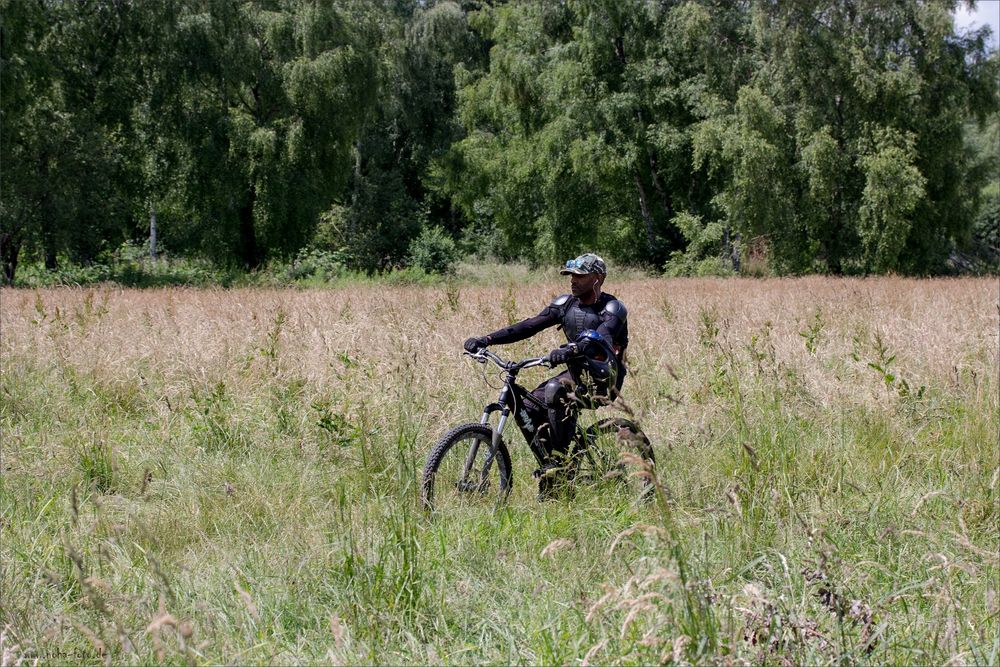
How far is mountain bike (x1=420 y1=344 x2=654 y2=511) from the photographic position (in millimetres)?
4449

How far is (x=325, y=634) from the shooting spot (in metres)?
3.15

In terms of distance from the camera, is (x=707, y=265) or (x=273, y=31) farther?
(x=707, y=265)

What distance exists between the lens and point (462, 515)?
432 cm

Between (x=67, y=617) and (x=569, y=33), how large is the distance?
3662 centimetres

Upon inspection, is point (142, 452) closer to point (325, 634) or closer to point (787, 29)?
point (325, 634)

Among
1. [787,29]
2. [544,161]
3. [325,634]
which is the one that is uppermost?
[787,29]

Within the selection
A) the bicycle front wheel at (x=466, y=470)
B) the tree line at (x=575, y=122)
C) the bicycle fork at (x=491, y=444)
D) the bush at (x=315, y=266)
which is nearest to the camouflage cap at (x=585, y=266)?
the bicycle fork at (x=491, y=444)

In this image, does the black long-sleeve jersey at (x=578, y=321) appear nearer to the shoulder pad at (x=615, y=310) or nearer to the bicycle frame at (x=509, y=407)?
the shoulder pad at (x=615, y=310)

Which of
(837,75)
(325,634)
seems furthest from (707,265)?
(325,634)

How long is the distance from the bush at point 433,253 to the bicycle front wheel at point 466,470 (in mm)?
29870

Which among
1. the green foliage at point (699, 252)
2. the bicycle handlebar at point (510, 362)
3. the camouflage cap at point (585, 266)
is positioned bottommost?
the bicycle handlebar at point (510, 362)

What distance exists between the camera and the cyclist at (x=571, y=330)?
15.5 feet

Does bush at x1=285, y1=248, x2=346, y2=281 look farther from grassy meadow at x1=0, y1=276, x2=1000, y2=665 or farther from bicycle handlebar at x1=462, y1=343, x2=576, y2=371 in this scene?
bicycle handlebar at x1=462, y1=343, x2=576, y2=371

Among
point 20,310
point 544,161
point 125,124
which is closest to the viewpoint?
point 20,310
